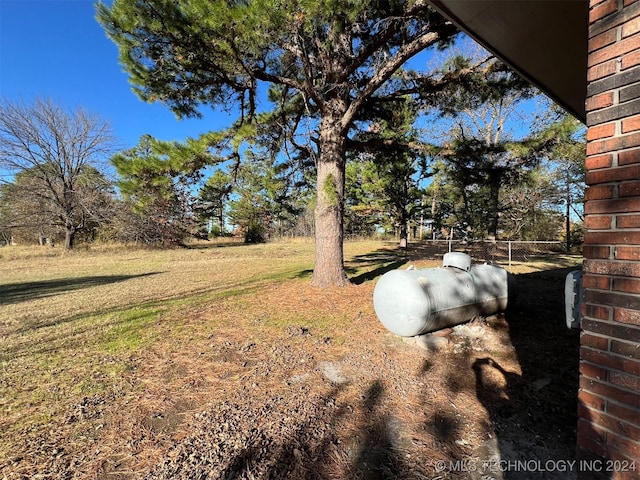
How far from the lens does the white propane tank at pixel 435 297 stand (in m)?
3.61

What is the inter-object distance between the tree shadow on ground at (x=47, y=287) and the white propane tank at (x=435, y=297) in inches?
282

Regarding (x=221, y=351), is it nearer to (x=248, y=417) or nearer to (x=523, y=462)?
(x=248, y=417)

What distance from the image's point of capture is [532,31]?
231 centimetres

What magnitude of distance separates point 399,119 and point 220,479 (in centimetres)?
728

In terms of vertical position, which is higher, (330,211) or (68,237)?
(330,211)

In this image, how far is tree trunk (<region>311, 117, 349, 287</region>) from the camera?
623 cm

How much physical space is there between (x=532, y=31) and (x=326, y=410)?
3221mm

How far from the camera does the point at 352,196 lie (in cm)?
2058

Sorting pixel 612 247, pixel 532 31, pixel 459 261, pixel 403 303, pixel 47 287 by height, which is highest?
pixel 532 31

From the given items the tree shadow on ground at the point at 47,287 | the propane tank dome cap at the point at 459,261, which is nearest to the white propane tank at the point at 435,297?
the propane tank dome cap at the point at 459,261

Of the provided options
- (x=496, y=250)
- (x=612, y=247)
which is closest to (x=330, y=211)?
(x=612, y=247)

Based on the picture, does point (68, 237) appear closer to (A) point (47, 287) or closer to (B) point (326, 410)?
(A) point (47, 287)

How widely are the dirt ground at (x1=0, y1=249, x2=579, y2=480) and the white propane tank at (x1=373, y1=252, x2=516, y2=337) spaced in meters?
0.22

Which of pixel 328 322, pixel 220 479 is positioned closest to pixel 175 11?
pixel 328 322
